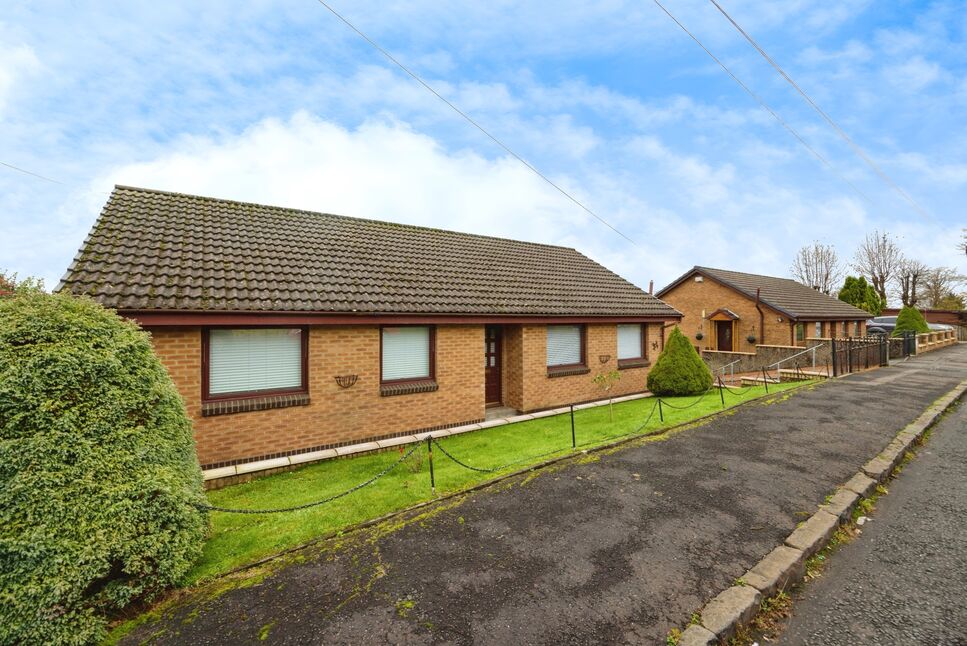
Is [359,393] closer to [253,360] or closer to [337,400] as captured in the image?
[337,400]

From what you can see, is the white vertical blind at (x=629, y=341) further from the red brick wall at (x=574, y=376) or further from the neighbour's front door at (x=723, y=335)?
the neighbour's front door at (x=723, y=335)

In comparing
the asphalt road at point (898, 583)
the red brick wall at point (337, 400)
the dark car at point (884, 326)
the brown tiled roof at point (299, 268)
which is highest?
the brown tiled roof at point (299, 268)

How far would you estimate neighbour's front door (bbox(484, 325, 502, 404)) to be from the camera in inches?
454

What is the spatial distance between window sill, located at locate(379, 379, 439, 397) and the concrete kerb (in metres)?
6.77

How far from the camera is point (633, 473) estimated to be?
242 inches

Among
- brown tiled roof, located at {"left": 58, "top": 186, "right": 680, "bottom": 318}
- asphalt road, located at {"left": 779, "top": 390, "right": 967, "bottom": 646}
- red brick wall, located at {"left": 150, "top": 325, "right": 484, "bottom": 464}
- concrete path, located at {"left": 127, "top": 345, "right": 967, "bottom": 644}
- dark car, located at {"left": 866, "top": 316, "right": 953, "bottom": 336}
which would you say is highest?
brown tiled roof, located at {"left": 58, "top": 186, "right": 680, "bottom": 318}

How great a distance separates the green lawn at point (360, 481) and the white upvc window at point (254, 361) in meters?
A: 1.71

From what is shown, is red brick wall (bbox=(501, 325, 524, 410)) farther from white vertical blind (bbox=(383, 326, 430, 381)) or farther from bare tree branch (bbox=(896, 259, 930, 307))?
bare tree branch (bbox=(896, 259, 930, 307))

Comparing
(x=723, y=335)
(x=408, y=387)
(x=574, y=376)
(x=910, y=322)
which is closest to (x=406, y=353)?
(x=408, y=387)

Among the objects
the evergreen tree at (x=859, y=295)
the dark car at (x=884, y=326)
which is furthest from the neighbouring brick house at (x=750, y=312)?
the evergreen tree at (x=859, y=295)

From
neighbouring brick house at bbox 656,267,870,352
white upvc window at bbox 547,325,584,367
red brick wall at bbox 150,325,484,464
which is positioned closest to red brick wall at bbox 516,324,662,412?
white upvc window at bbox 547,325,584,367

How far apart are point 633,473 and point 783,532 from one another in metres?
1.97

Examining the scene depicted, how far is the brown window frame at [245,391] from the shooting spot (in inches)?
285

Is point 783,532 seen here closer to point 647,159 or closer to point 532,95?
point 532,95
